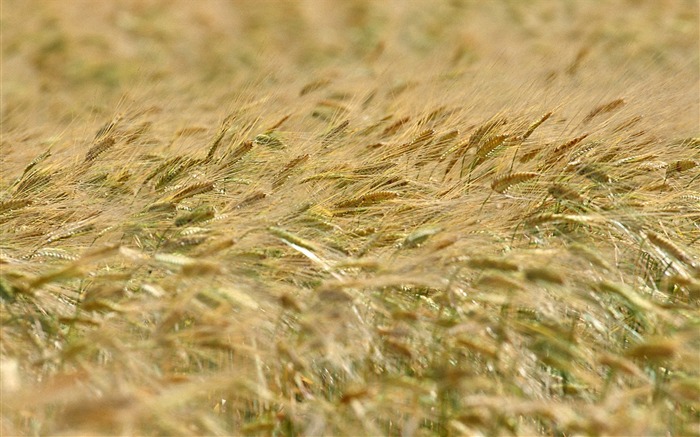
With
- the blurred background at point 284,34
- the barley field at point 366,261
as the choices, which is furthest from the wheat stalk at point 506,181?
the blurred background at point 284,34

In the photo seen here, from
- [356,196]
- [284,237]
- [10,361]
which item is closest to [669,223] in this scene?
[356,196]

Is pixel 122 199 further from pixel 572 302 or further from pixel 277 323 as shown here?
pixel 572 302

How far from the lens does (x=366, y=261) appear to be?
6.27ft

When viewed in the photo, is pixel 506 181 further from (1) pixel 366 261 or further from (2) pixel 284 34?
(2) pixel 284 34

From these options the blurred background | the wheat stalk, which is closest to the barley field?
the wheat stalk

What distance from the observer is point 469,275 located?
2004mm

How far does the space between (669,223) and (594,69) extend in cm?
131

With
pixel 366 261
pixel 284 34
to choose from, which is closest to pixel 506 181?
pixel 366 261

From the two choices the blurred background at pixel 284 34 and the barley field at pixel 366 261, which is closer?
the barley field at pixel 366 261

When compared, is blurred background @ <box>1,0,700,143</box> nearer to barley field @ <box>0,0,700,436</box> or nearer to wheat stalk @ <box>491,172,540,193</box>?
barley field @ <box>0,0,700,436</box>

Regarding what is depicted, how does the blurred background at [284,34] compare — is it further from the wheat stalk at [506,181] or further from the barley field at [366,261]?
the wheat stalk at [506,181]

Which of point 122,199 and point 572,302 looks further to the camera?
point 122,199

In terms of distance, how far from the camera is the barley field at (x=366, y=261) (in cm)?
167

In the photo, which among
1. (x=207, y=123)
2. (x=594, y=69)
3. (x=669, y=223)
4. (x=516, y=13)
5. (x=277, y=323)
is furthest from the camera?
(x=516, y=13)
